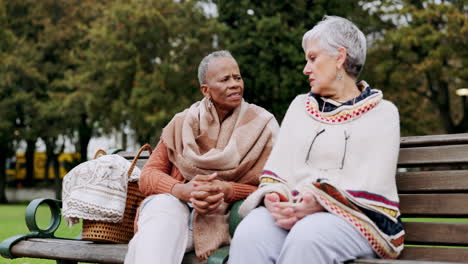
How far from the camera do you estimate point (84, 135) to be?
31609 mm

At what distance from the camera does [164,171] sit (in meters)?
4.41

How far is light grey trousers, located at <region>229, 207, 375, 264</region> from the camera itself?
10.3ft

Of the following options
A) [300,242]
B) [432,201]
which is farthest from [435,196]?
[300,242]

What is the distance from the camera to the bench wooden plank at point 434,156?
3.80m

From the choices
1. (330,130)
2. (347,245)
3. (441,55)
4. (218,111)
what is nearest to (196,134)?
(218,111)

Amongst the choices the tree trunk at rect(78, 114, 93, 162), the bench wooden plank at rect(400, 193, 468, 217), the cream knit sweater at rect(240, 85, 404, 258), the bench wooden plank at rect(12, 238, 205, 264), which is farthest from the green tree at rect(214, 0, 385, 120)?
the cream knit sweater at rect(240, 85, 404, 258)

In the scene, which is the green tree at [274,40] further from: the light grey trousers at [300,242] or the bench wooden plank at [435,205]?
the light grey trousers at [300,242]

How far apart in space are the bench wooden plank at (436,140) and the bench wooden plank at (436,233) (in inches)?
17.4

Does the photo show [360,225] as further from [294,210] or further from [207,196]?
[207,196]

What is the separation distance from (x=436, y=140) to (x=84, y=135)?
94.5 ft

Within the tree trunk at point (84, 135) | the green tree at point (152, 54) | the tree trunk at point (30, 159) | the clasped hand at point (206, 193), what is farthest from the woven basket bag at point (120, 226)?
the tree trunk at point (30, 159)

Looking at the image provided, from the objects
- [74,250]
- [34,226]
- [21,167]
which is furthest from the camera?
[21,167]

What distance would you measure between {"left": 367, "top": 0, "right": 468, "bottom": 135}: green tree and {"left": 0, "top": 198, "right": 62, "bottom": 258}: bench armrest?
1584 centimetres

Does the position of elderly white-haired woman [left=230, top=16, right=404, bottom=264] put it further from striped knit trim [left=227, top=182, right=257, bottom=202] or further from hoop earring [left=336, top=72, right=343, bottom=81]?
striped knit trim [left=227, top=182, right=257, bottom=202]
